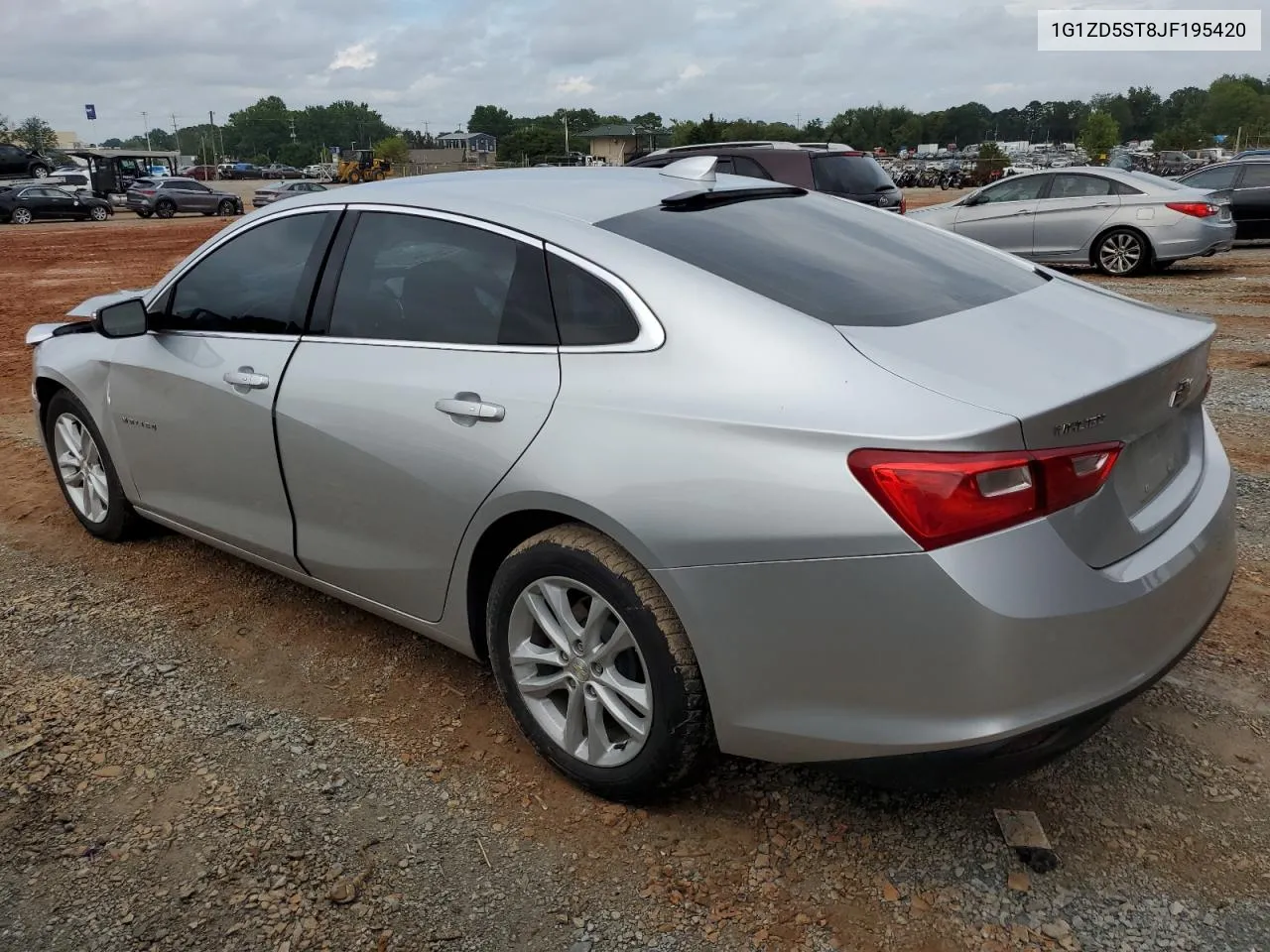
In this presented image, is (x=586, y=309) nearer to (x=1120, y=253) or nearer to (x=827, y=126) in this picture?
(x=1120, y=253)

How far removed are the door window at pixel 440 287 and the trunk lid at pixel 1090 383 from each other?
93cm

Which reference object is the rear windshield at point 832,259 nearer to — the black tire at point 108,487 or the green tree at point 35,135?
the black tire at point 108,487

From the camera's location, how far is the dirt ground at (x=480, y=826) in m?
2.38

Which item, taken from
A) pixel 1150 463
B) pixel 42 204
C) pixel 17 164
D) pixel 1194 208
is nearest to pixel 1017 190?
pixel 1194 208

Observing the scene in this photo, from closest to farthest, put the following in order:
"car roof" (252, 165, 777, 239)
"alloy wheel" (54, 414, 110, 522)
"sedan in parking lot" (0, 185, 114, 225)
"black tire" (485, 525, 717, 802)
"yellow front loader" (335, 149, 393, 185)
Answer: "black tire" (485, 525, 717, 802), "car roof" (252, 165, 777, 239), "alloy wheel" (54, 414, 110, 522), "sedan in parking lot" (0, 185, 114, 225), "yellow front loader" (335, 149, 393, 185)

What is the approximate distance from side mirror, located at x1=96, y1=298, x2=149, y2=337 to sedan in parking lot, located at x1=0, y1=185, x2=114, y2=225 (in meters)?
32.3

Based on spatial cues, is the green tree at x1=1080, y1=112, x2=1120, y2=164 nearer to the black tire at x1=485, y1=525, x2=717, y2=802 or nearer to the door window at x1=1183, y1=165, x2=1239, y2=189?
the door window at x1=1183, y1=165, x2=1239, y2=189

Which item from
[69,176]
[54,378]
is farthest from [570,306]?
[69,176]

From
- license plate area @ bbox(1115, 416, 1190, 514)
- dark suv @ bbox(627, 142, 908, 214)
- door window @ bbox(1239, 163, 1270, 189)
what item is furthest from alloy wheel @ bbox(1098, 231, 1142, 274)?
license plate area @ bbox(1115, 416, 1190, 514)

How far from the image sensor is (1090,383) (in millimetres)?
2268

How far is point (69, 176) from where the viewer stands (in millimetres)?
48281

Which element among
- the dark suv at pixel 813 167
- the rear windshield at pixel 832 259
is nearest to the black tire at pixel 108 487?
the rear windshield at pixel 832 259

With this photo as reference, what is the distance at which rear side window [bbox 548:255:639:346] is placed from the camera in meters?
2.63

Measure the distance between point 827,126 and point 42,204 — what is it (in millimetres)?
127025
